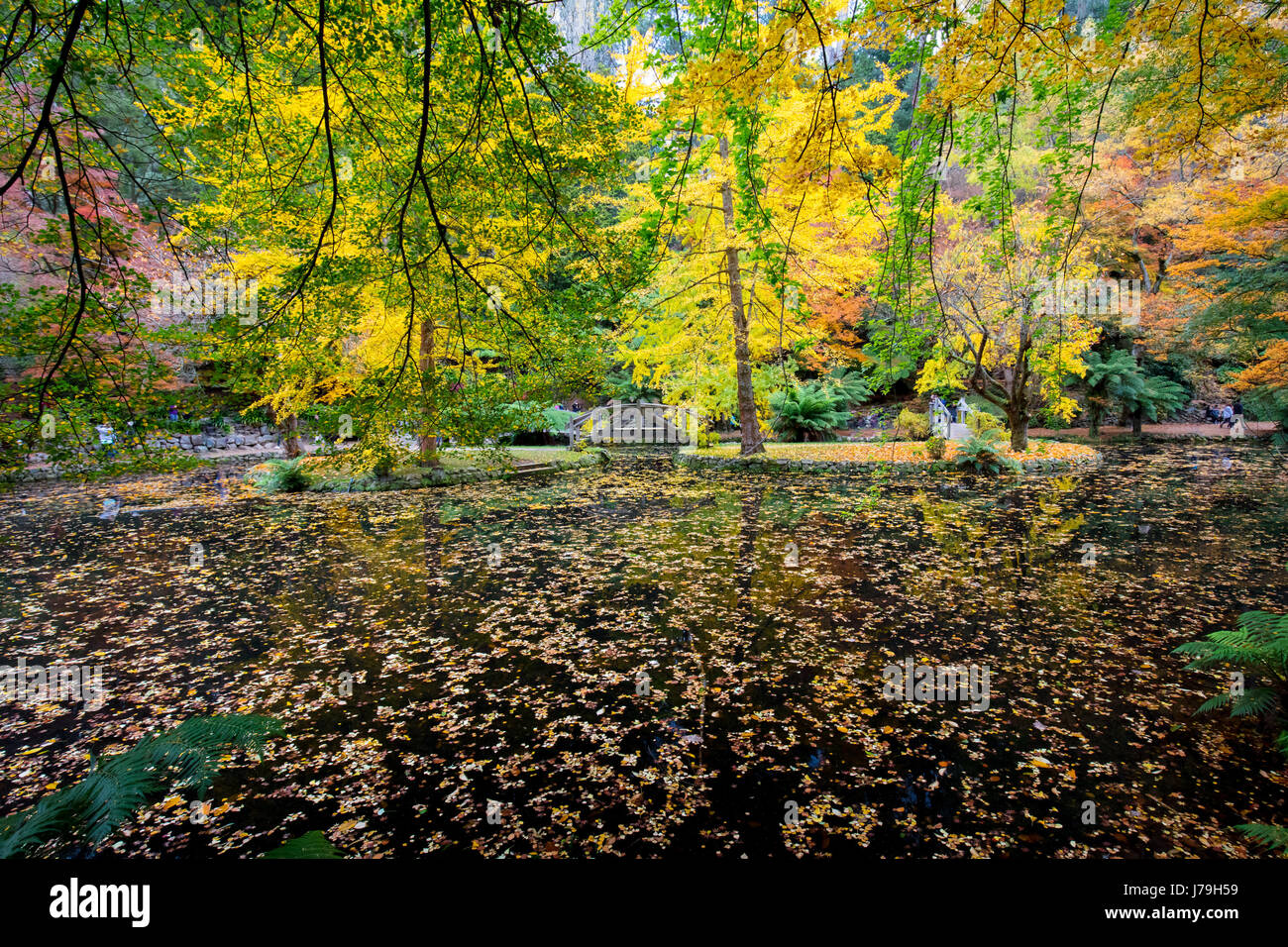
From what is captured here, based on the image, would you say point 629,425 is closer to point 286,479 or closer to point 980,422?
point 980,422

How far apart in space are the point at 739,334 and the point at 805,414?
195 inches

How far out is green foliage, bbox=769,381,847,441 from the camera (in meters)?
14.5

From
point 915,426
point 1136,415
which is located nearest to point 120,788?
point 915,426

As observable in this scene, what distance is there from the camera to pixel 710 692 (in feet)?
9.72

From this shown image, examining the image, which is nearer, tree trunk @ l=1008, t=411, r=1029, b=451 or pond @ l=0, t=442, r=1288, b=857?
pond @ l=0, t=442, r=1288, b=857

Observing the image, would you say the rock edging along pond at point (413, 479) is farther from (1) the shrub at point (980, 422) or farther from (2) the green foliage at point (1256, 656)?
(1) the shrub at point (980, 422)

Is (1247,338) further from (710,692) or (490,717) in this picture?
(490,717)

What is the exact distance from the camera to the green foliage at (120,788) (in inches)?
52.7

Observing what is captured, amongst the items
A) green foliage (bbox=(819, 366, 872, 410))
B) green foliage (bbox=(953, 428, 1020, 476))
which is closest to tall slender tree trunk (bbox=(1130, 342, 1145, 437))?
green foliage (bbox=(819, 366, 872, 410))

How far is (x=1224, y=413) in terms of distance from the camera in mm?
17203

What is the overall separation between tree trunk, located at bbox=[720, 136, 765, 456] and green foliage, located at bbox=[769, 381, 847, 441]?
3.23 m

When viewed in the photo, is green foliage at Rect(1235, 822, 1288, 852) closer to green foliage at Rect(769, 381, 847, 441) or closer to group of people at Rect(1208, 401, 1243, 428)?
green foliage at Rect(769, 381, 847, 441)
